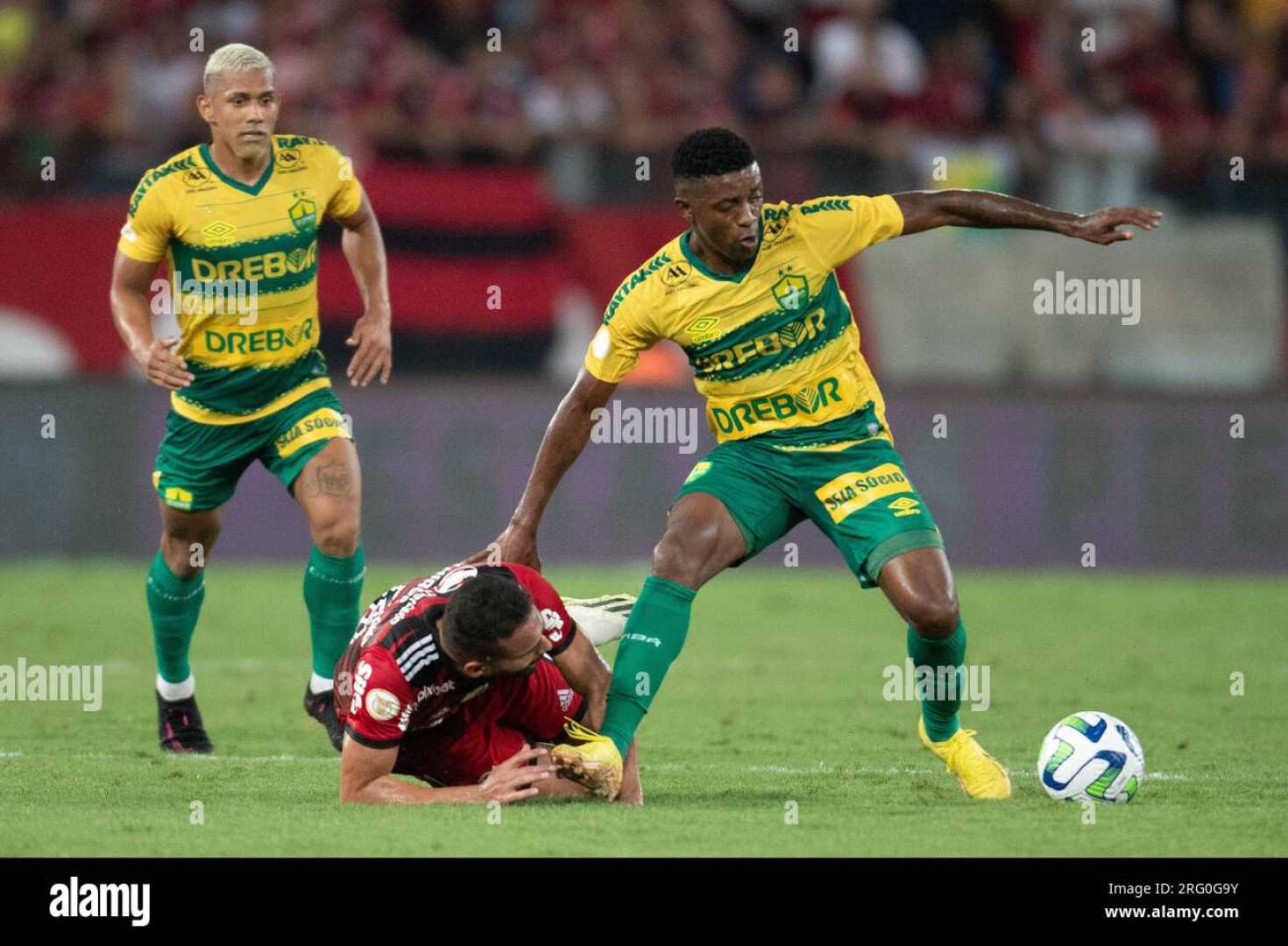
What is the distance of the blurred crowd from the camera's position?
14.9m

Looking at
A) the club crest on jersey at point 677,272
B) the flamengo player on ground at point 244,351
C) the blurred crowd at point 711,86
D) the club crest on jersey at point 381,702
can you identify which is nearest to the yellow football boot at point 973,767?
the club crest on jersey at point 677,272

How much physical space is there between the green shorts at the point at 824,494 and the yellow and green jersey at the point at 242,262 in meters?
1.99

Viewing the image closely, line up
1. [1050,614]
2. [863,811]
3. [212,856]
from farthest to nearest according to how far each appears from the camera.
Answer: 1. [1050,614]
2. [863,811]
3. [212,856]

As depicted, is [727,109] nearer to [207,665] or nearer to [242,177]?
[207,665]

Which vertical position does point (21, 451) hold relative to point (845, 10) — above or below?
below

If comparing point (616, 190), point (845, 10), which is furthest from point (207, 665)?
point (845, 10)

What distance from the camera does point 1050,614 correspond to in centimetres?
1269

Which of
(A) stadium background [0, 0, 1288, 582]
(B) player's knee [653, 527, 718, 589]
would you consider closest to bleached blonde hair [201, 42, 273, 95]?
(B) player's knee [653, 527, 718, 589]

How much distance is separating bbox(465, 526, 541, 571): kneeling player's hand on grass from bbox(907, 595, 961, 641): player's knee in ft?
4.22

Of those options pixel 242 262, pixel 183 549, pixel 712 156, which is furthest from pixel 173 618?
pixel 712 156

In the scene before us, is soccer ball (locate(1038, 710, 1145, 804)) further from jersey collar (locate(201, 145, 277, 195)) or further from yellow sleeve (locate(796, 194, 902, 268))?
jersey collar (locate(201, 145, 277, 195))

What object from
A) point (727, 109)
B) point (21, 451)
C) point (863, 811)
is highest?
point (727, 109)

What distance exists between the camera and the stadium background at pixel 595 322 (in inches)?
571

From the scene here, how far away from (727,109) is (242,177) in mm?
8463
